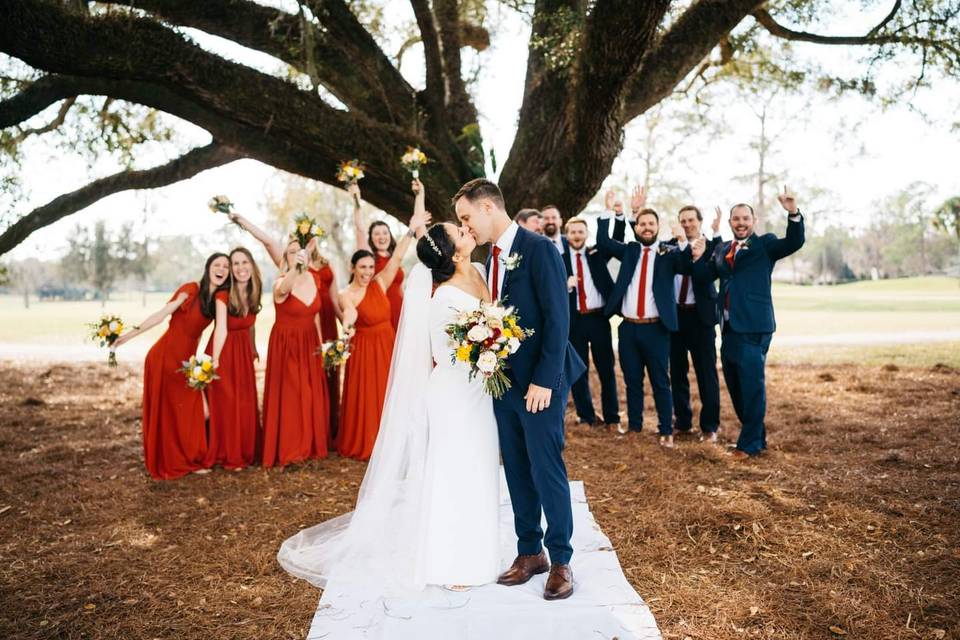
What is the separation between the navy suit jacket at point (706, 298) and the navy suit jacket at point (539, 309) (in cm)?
389

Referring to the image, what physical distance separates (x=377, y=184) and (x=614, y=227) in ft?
10.1

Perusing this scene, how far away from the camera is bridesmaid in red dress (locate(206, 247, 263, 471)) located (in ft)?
22.3

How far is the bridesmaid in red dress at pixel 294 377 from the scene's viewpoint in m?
6.83

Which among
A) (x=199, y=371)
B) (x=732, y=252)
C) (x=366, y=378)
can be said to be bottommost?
(x=366, y=378)

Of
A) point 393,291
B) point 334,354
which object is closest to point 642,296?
point 393,291

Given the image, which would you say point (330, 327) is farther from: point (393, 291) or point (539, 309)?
point (539, 309)

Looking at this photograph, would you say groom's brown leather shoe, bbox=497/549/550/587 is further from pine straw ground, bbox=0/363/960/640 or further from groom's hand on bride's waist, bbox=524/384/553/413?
groom's hand on bride's waist, bbox=524/384/553/413

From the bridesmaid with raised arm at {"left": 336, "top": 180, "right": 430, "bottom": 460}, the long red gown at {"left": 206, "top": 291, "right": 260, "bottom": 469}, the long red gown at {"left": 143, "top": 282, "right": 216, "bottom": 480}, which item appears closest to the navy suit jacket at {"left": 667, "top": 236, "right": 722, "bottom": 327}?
the bridesmaid with raised arm at {"left": 336, "top": 180, "right": 430, "bottom": 460}

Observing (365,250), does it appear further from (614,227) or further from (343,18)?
(343,18)

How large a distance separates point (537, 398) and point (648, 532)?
6.10 ft

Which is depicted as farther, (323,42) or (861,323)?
(861,323)

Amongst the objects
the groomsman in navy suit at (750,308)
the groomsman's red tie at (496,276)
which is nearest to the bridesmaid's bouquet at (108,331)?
the groomsman's red tie at (496,276)

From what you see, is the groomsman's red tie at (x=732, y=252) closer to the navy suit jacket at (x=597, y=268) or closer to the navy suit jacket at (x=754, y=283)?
the navy suit jacket at (x=754, y=283)

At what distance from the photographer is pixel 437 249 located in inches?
159
